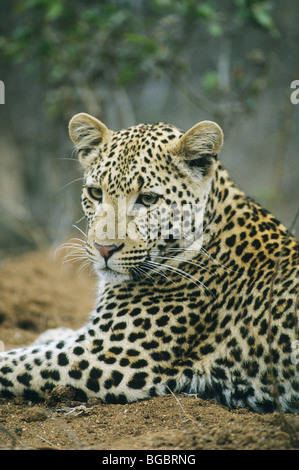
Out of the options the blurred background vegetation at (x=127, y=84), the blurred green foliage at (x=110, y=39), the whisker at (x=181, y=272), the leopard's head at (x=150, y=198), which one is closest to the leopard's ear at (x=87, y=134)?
the leopard's head at (x=150, y=198)

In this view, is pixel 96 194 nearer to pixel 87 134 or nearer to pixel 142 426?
pixel 87 134

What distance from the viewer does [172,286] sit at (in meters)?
5.52

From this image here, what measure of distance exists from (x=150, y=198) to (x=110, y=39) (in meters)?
7.33

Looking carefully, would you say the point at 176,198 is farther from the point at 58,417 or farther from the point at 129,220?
the point at 58,417

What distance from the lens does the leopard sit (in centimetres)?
Answer: 501

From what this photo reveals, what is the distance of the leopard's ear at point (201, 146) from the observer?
532 centimetres

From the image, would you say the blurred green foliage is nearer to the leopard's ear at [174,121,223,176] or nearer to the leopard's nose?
the leopard's ear at [174,121,223,176]

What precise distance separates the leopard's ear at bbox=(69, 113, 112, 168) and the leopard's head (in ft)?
1.50

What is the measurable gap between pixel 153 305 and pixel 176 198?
1043 millimetres

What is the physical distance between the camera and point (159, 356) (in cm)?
514

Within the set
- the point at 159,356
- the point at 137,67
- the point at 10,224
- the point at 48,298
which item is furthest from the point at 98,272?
the point at 10,224

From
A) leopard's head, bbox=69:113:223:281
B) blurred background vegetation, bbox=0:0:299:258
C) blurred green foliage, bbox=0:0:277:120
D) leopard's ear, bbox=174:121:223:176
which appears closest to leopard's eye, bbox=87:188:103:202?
leopard's head, bbox=69:113:223:281

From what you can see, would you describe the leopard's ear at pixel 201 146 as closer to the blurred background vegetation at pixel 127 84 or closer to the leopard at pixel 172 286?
the leopard at pixel 172 286

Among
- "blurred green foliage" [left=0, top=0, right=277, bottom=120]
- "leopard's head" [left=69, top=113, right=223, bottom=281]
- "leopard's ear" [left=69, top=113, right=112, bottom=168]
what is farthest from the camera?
"blurred green foliage" [left=0, top=0, right=277, bottom=120]
